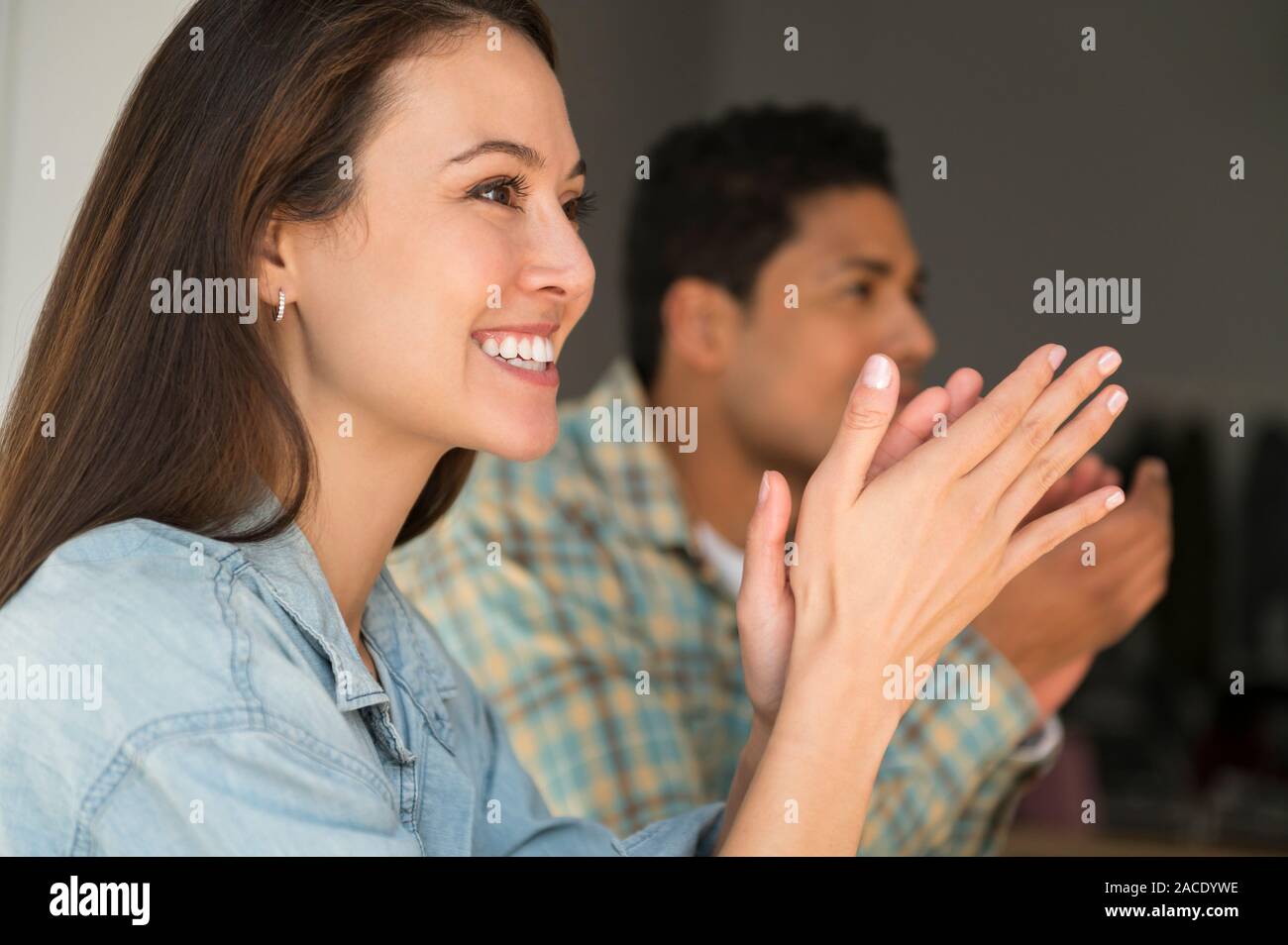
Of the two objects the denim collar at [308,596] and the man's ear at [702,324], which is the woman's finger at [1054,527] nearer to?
the denim collar at [308,596]

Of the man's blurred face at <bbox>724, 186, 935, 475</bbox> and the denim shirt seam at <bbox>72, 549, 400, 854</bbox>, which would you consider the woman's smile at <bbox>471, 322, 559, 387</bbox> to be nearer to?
the denim shirt seam at <bbox>72, 549, 400, 854</bbox>

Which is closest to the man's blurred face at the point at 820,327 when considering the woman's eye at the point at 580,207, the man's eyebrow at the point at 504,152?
the woman's eye at the point at 580,207

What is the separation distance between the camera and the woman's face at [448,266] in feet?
2.85

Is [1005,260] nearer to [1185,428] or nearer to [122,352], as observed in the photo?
[1185,428]

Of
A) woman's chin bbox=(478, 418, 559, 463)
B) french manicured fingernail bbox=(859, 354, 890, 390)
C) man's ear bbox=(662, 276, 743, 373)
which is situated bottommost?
woman's chin bbox=(478, 418, 559, 463)

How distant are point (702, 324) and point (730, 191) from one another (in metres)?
0.21

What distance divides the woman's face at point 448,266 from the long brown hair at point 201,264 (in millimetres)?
22

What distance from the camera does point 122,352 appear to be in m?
0.86

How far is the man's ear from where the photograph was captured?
1.91m

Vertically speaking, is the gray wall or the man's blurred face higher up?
the gray wall

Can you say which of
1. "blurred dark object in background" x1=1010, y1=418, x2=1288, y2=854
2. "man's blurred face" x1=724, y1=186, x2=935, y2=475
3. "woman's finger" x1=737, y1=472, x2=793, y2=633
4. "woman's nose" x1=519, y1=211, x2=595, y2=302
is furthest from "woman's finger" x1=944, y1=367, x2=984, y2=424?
"blurred dark object in background" x1=1010, y1=418, x2=1288, y2=854

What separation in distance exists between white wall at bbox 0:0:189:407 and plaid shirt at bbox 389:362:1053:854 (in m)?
0.48
